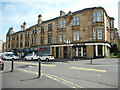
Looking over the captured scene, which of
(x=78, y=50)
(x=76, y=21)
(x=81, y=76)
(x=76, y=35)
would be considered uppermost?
(x=76, y=21)

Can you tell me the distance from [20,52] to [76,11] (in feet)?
94.0

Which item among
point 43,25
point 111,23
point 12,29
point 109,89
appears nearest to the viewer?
point 109,89

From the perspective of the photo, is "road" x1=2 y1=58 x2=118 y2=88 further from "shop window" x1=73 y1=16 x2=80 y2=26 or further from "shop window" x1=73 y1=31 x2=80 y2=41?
"shop window" x1=73 y1=16 x2=80 y2=26

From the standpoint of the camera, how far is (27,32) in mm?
41562

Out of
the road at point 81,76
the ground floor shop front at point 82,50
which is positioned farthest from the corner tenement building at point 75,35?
the road at point 81,76

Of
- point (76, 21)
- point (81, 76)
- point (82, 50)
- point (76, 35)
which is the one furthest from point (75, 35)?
point (81, 76)

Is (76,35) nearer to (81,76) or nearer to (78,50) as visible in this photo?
(78,50)

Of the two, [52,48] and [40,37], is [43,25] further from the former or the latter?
[52,48]

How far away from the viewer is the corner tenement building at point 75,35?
23.5 m

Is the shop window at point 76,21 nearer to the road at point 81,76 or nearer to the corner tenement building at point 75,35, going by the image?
the corner tenement building at point 75,35

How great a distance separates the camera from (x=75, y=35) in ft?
87.4

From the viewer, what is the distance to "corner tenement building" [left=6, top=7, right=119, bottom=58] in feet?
77.1

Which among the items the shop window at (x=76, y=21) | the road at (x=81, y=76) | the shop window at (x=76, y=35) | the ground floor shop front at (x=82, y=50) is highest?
the shop window at (x=76, y=21)

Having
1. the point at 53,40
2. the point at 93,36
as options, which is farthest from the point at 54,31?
the point at 93,36
